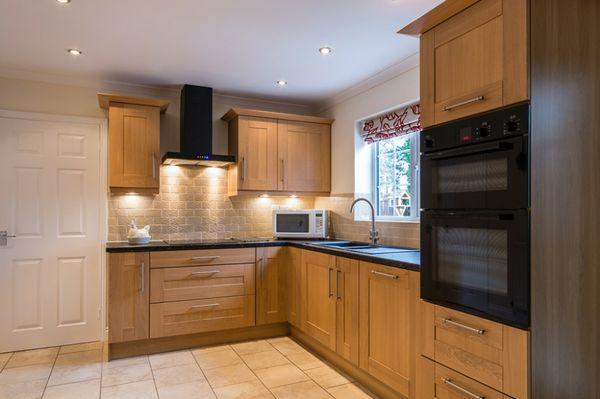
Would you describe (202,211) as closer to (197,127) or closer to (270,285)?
(197,127)

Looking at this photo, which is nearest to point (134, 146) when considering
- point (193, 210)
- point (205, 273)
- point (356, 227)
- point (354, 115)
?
point (193, 210)

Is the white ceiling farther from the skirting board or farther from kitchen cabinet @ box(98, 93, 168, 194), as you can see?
the skirting board

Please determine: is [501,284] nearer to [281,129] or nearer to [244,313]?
[244,313]

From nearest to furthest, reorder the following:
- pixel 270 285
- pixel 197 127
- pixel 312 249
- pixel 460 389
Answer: pixel 460 389
pixel 312 249
pixel 270 285
pixel 197 127

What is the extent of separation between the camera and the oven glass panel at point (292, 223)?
4.26 metres

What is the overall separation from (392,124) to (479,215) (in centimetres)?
206

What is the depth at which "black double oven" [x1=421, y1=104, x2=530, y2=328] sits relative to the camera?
161 centimetres

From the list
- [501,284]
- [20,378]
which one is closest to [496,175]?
[501,284]

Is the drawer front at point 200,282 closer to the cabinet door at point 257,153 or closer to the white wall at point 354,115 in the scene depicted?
the cabinet door at point 257,153

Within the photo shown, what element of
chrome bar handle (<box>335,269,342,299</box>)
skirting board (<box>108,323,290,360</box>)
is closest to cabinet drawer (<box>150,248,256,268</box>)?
skirting board (<box>108,323,290,360</box>)

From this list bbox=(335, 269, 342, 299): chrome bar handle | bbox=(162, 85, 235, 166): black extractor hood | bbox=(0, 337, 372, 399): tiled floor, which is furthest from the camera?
bbox=(162, 85, 235, 166): black extractor hood

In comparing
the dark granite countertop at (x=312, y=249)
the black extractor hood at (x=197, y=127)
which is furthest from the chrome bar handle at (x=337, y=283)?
the black extractor hood at (x=197, y=127)

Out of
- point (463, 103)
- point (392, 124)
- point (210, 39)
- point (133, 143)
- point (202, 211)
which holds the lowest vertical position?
point (202, 211)

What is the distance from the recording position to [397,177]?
12.4 ft
